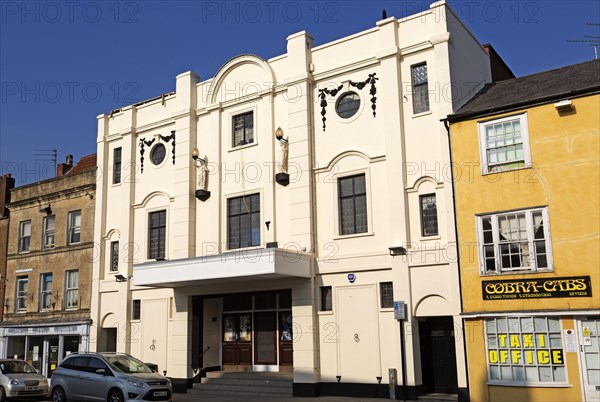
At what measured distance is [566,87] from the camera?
16516mm

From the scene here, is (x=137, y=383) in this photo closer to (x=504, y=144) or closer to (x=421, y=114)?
(x=421, y=114)

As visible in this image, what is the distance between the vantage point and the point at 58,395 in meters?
18.1

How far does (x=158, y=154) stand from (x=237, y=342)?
8138mm

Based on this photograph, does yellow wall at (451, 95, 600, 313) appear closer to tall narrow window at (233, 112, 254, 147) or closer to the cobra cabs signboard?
the cobra cabs signboard

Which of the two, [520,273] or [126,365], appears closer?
[520,273]

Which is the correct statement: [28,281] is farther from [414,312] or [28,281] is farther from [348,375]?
[414,312]

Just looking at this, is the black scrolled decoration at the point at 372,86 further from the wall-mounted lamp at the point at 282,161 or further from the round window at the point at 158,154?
the round window at the point at 158,154

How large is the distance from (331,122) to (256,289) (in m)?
6.13

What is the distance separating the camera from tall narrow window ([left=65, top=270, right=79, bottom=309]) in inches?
1046

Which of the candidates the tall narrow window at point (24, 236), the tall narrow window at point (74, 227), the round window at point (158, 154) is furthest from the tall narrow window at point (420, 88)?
the tall narrow window at point (24, 236)

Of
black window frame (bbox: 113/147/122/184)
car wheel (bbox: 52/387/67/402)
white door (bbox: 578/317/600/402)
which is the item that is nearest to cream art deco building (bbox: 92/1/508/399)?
black window frame (bbox: 113/147/122/184)

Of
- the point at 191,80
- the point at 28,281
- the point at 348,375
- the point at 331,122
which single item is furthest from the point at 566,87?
the point at 28,281

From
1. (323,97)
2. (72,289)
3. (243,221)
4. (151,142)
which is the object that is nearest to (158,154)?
(151,142)

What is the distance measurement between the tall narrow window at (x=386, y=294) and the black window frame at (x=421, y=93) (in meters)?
5.29
